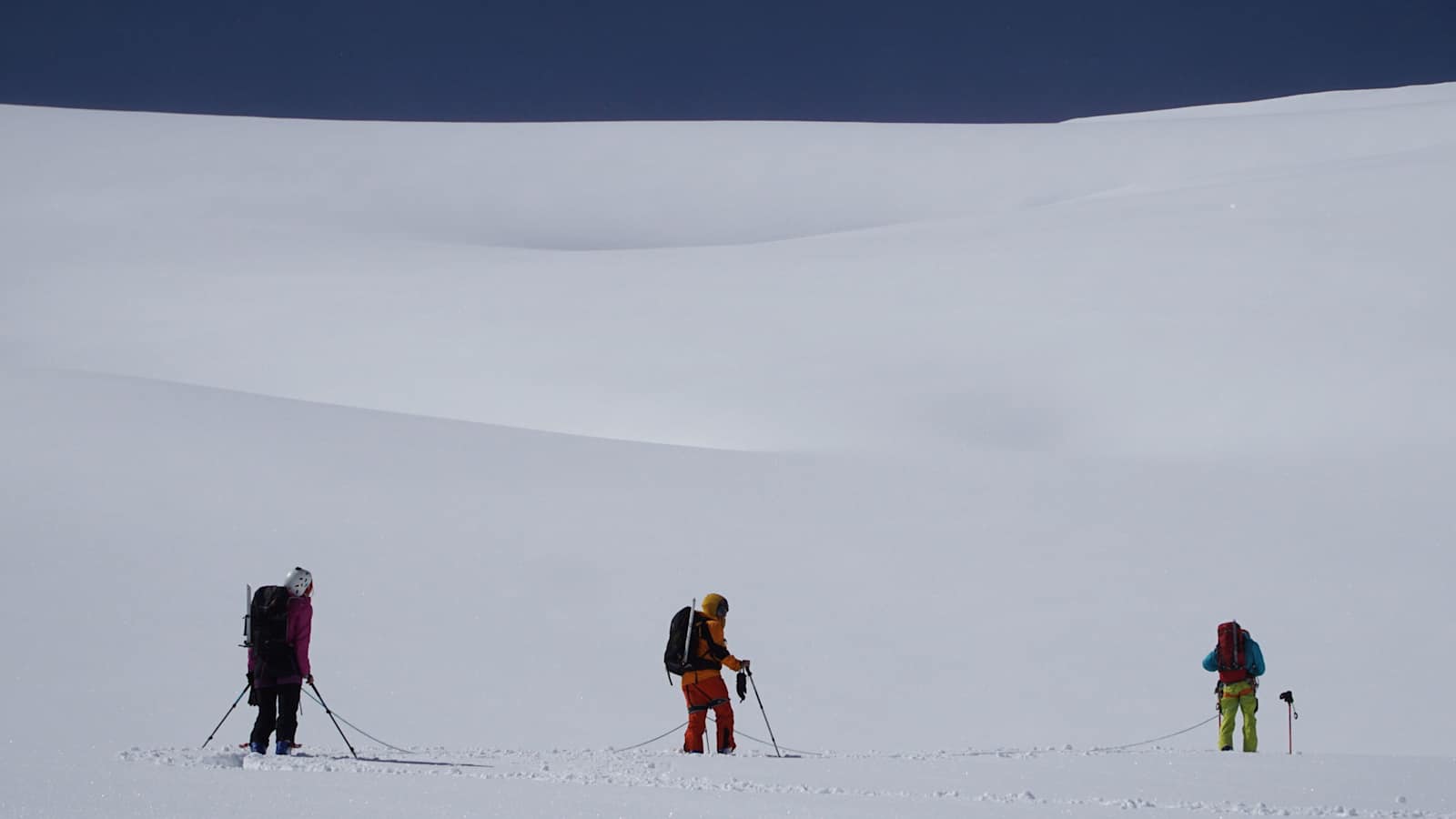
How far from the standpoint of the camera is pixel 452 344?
2202cm

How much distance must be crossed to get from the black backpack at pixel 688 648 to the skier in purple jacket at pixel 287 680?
184 cm

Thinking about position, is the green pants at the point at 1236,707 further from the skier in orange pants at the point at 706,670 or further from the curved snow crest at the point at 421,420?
the curved snow crest at the point at 421,420

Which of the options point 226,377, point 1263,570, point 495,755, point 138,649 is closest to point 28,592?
point 138,649

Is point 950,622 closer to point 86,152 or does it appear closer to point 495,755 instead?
point 495,755

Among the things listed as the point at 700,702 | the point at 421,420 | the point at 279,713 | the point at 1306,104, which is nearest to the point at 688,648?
the point at 700,702

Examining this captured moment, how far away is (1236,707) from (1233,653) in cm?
34

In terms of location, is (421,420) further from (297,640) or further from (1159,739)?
(1159,739)

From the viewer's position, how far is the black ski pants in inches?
292

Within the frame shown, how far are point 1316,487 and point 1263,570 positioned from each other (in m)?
2.69

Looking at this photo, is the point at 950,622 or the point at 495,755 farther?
the point at 950,622

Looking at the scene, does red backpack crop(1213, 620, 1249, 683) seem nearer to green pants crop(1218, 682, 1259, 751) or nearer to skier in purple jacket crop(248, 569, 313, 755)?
green pants crop(1218, 682, 1259, 751)

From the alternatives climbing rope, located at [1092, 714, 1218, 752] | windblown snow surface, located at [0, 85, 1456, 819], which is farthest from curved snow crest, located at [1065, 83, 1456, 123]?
climbing rope, located at [1092, 714, 1218, 752]

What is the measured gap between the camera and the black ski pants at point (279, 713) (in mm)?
7418

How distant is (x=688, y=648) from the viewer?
306 inches
